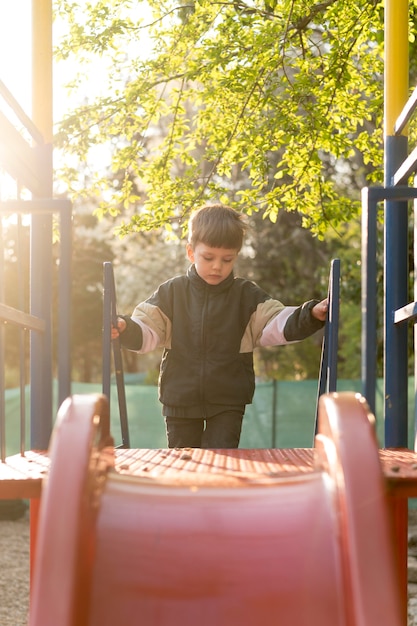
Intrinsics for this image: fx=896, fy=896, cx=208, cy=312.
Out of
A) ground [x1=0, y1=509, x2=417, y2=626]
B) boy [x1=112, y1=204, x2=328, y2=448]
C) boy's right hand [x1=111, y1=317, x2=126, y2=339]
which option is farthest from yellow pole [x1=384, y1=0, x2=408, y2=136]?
ground [x1=0, y1=509, x2=417, y2=626]

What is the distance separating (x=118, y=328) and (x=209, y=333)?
21.4 inches

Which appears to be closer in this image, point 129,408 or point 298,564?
point 298,564

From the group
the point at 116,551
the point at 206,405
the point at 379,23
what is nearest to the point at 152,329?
the point at 206,405

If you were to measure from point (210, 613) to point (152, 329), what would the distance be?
7.98 feet

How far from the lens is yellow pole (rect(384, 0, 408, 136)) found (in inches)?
138

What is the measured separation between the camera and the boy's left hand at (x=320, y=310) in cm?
345

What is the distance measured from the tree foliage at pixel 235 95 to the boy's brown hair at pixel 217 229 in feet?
8.28

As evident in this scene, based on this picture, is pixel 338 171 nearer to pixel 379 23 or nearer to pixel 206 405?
pixel 379 23

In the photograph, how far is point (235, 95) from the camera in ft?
22.8

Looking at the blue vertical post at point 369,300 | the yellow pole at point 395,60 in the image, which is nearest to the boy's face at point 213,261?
the yellow pole at point 395,60

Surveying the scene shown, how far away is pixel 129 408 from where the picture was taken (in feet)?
32.3

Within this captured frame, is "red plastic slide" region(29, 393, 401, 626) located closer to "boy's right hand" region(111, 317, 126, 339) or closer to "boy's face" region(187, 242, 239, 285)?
"boy's right hand" region(111, 317, 126, 339)

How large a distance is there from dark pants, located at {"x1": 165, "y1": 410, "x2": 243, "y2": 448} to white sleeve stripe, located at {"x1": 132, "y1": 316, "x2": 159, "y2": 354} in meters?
0.36

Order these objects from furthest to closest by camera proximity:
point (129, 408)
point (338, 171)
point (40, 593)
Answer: point (338, 171), point (129, 408), point (40, 593)
